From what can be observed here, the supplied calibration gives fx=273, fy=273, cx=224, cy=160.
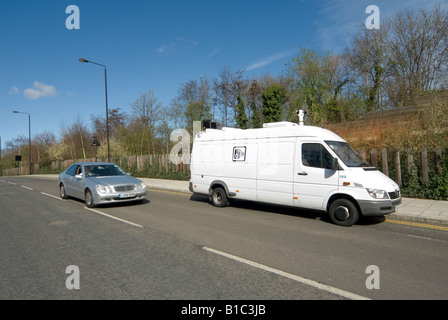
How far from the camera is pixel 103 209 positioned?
9.16 metres

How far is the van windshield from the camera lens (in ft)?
22.6

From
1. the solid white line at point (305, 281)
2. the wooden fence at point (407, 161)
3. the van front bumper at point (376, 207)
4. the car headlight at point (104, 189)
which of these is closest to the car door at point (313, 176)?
the van front bumper at point (376, 207)

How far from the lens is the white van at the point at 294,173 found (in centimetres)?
643

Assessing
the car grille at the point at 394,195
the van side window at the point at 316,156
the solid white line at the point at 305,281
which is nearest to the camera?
the solid white line at the point at 305,281

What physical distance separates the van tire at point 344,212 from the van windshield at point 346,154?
94cm

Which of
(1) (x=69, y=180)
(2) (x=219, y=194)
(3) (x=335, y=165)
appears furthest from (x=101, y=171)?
(3) (x=335, y=165)

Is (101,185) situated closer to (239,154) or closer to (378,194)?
(239,154)

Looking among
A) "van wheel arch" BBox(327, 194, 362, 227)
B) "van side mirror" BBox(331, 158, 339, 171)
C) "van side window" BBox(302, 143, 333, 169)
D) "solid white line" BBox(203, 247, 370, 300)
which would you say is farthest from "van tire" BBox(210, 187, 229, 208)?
"solid white line" BBox(203, 247, 370, 300)

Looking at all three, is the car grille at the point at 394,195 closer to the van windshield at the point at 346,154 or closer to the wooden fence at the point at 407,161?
the van windshield at the point at 346,154

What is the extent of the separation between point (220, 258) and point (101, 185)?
6293 millimetres

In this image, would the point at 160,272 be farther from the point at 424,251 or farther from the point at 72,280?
the point at 424,251

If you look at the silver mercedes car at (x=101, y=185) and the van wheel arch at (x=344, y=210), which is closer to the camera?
the van wheel arch at (x=344, y=210)

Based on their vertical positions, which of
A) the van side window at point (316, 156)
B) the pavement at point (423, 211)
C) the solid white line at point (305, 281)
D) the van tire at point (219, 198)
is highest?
the van side window at point (316, 156)
